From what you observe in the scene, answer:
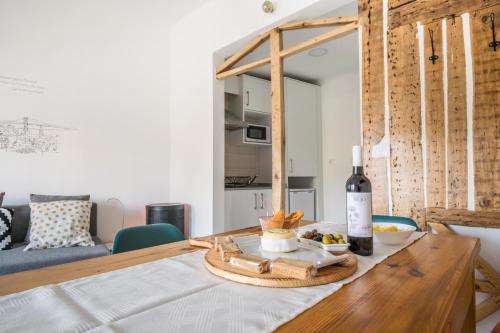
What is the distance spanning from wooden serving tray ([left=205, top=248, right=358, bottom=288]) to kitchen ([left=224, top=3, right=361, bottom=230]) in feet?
9.60

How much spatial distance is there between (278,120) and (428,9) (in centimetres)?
134

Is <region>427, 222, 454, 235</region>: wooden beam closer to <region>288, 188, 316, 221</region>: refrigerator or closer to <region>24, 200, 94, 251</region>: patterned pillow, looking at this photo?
<region>288, 188, 316, 221</region>: refrigerator

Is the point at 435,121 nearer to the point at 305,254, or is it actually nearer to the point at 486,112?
the point at 486,112

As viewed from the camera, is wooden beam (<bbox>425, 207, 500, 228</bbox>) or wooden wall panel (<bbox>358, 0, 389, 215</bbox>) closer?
wooden beam (<bbox>425, 207, 500, 228</bbox>)

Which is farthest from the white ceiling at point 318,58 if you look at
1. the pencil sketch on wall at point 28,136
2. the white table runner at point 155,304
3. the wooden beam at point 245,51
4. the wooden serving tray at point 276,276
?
the white table runner at point 155,304

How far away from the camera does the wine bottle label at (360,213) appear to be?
93 centimetres

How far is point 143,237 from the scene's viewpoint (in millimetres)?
1471

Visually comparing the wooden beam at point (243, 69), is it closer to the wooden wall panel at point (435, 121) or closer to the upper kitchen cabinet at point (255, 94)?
the upper kitchen cabinet at point (255, 94)

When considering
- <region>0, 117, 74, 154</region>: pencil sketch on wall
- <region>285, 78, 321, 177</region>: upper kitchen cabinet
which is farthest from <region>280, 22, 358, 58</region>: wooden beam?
<region>0, 117, 74, 154</region>: pencil sketch on wall

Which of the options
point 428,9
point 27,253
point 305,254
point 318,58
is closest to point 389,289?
point 305,254

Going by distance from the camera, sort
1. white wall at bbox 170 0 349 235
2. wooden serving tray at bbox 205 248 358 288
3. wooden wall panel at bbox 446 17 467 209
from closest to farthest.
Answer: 1. wooden serving tray at bbox 205 248 358 288
2. wooden wall panel at bbox 446 17 467 209
3. white wall at bbox 170 0 349 235

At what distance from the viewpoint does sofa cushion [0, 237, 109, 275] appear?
2.08 metres

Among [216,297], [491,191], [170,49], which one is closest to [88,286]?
[216,297]

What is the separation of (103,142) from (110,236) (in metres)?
1.08
